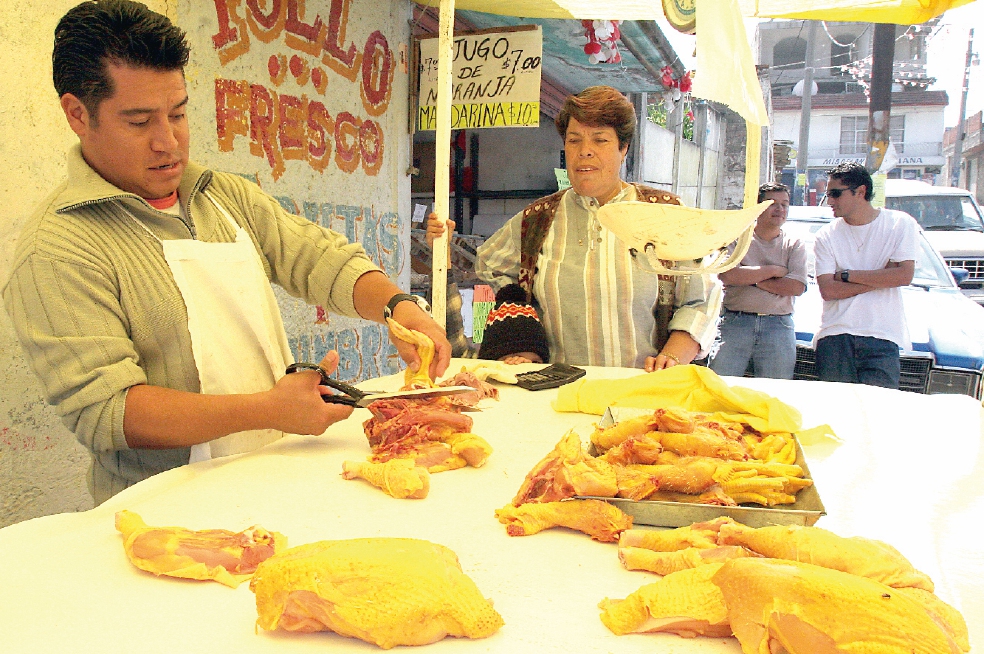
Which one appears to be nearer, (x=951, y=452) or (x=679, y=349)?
(x=951, y=452)

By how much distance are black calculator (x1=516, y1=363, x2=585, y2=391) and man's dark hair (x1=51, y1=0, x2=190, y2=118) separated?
1.58 m

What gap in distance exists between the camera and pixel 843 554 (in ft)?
3.55

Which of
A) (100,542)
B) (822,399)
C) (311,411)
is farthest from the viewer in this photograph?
(822,399)

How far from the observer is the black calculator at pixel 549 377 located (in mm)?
2594

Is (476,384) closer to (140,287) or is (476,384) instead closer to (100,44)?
(140,287)

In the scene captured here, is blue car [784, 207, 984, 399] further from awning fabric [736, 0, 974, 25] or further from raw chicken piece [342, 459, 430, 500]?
raw chicken piece [342, 459, 430, 500]

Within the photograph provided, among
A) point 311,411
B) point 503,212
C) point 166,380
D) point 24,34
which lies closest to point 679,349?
point 311,411

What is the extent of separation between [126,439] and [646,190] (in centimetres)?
233

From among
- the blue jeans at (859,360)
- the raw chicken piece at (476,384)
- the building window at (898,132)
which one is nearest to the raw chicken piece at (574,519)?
the raw chicken piece at (476,384)

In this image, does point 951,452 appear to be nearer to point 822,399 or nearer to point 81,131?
point 822,399

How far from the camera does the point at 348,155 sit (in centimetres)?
481

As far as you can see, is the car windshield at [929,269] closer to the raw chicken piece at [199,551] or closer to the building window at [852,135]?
the raw chicken piece at [199,551]

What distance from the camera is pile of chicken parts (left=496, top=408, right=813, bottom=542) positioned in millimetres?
1396

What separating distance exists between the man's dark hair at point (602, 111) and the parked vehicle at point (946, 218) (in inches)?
301
